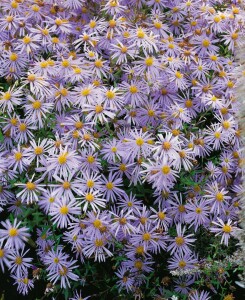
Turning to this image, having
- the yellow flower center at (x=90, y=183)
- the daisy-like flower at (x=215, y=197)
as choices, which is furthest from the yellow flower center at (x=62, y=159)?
the daisy-like flower at (x=215, y=197)

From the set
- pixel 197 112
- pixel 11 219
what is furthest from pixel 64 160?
pixel 197 112

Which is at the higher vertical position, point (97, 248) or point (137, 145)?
point (137, 145)

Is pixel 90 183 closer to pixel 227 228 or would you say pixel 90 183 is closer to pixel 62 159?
pixel 62 159

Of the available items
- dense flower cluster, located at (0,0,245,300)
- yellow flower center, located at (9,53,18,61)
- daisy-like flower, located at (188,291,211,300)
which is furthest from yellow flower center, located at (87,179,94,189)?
yellow flower center, located at (9,53,18,61)

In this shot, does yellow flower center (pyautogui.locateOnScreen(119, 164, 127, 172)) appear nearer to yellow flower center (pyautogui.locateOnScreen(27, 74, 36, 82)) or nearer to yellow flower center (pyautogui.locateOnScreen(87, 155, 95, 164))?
yellow flower center (pyautogui.locateOnScreen(87, 155, 95, 164))

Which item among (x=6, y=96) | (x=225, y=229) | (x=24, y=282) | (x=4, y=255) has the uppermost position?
(x=6, y=96)

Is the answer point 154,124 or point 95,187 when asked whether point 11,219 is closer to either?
point 95,187

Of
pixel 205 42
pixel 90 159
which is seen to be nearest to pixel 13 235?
pixel 90 159

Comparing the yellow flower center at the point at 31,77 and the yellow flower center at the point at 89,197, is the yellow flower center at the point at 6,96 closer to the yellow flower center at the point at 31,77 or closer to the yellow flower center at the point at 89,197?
the yellow flower center at the point at 31,77
